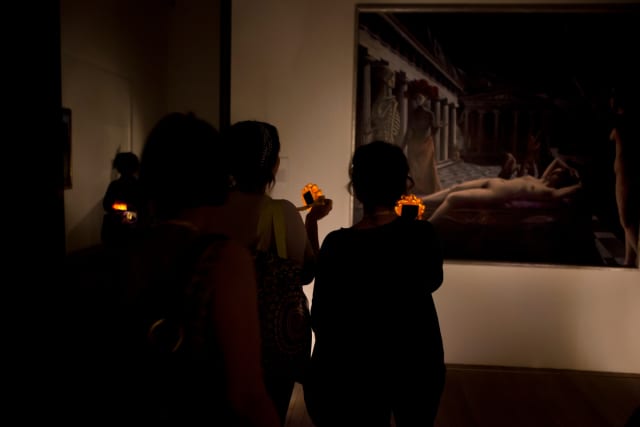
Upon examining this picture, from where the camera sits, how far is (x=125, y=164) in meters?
3.42

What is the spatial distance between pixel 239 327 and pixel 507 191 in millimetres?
2594

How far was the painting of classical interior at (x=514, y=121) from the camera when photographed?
2947 mm

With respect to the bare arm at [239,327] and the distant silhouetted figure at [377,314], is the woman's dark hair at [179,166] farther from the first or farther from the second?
the distant silhouetted figure at [377,314]

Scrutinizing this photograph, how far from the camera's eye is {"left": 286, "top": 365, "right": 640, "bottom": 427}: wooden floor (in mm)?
2555

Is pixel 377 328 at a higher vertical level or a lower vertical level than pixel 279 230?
lower

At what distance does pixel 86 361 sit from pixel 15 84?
3.09 feet

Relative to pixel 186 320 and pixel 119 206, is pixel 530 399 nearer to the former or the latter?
pixel 186 320

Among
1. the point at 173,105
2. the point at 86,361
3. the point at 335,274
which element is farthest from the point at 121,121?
the point at 86,361

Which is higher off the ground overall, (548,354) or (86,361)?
(86,361)

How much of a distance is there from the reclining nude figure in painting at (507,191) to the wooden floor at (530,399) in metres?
1.04

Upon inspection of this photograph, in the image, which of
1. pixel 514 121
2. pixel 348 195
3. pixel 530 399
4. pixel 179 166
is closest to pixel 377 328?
pixel 179 166

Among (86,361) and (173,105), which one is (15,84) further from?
(173,105)

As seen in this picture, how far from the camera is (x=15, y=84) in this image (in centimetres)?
137

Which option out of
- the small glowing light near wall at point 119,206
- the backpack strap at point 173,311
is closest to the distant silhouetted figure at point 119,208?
the small glowing light near wall at point 119,206
